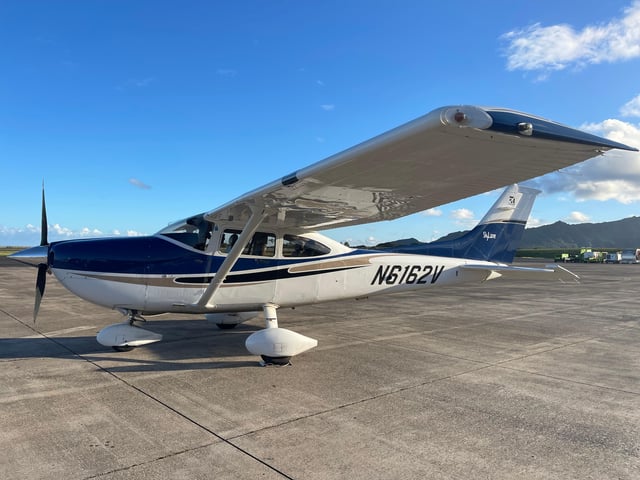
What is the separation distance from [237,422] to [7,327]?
7133mm

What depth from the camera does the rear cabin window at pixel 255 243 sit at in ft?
21.4

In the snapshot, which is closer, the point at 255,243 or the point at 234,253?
the point at 234,253

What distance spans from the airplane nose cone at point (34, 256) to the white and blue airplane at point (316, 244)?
16 mm

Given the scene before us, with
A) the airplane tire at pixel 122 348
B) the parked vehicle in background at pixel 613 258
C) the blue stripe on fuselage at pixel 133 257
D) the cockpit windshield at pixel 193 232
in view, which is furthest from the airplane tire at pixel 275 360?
the parked vehicle in background at pixel 613 258

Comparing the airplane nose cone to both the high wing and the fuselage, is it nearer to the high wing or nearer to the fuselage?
the fuselage

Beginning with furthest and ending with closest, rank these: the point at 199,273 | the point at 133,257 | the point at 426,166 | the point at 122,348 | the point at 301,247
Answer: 1. the point at 301,247
2. the point at 199,273
3. the point at 122,348
4. the point at 133,257
5. the point at 426,166

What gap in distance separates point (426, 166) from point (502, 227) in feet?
20.5

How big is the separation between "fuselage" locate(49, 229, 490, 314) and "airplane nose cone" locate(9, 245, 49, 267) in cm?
20

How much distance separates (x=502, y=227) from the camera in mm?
9453

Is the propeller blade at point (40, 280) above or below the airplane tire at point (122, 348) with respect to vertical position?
above

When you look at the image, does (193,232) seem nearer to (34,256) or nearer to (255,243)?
(255,243)

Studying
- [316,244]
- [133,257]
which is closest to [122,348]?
[133,257]

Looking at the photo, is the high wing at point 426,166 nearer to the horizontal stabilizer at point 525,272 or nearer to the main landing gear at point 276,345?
the main landing gear at point 276,345

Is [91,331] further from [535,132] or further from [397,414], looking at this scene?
[535,132]
